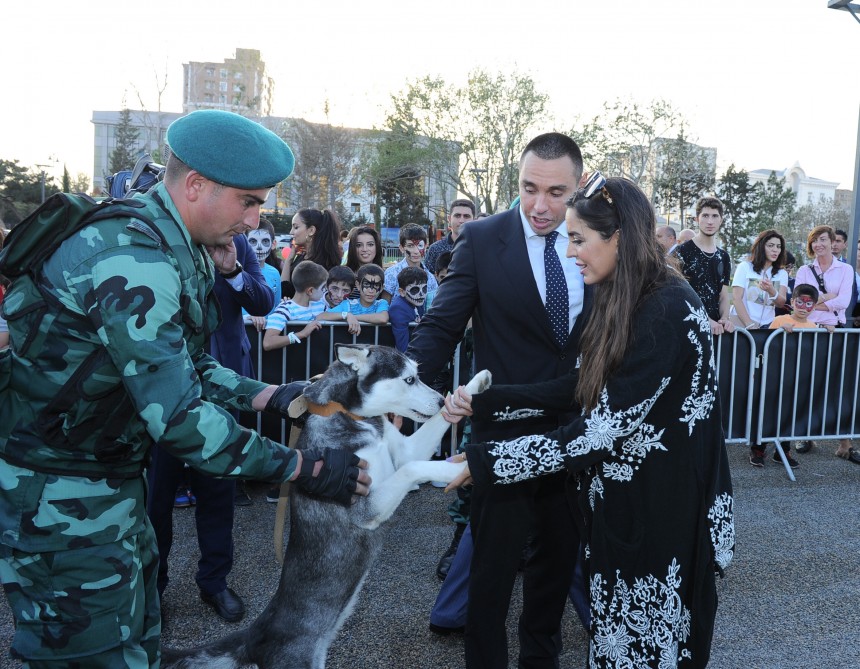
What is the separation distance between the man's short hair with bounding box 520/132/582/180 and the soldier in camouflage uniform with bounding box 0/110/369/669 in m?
1.56

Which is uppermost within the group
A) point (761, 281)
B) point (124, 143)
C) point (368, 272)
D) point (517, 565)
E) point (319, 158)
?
point (124, 143)

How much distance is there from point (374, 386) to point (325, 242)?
4.84 metres

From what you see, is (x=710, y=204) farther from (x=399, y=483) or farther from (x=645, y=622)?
(x=645, y=622)

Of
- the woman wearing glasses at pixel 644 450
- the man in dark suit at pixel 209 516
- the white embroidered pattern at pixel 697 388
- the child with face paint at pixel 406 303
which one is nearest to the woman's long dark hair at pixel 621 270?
the woman wearing glasses at pixel 644 450

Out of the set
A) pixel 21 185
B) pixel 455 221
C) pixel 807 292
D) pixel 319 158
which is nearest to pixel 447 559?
pixel 455 221

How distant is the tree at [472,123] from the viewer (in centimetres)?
5250

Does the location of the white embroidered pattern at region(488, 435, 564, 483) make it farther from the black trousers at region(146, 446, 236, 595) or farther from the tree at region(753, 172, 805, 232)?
the tree at region(753, 172, 805, 232)

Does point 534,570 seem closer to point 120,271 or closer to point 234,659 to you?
point 234,659

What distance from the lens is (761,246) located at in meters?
8.93

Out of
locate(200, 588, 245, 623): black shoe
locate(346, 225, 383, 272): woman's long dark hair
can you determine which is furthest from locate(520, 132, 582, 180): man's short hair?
locate(346, 225, 383, 272): woman's long dark hair

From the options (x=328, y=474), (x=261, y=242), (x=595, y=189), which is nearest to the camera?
(x=328, y=474)

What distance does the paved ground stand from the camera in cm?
382

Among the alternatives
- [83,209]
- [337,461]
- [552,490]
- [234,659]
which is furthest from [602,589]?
[83,209]

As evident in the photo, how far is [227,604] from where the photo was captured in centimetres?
414
